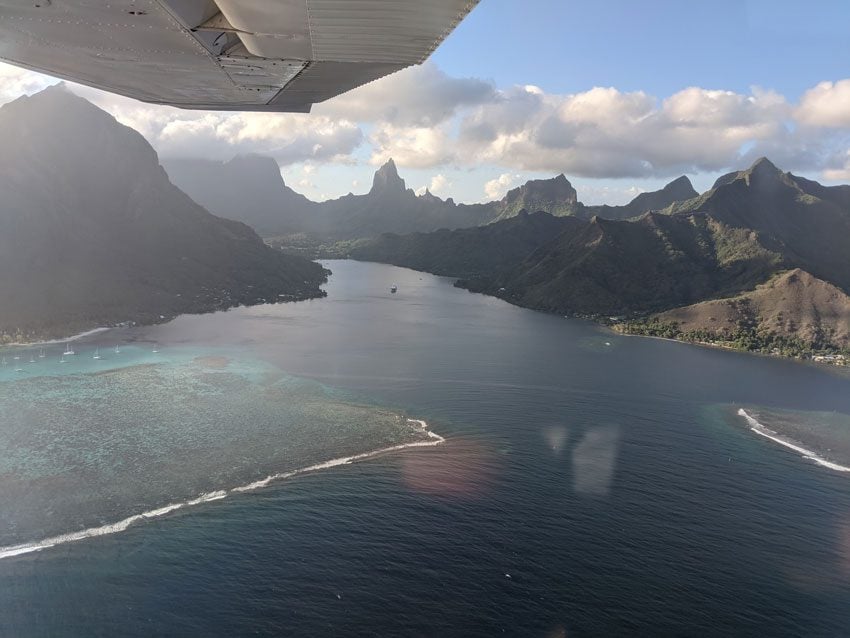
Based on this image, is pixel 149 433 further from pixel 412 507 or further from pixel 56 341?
pixel 56 341

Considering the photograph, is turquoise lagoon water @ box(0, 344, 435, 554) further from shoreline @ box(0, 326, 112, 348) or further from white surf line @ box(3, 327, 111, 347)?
white surf line @ box(3, 327, 111, 347)

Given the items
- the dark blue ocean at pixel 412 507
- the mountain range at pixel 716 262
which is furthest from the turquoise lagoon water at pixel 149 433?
the mountain range at pixel 716 262

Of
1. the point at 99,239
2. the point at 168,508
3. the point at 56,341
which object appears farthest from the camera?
the point at 99,239

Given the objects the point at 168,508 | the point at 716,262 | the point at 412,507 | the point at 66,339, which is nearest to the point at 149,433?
the point at 168,508

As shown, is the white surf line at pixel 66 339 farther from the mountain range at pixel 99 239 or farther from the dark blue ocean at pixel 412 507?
the dark blue ocean at pixel 412 507

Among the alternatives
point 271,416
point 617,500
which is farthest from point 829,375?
point 271,416

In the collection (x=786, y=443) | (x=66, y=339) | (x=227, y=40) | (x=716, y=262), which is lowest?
(x=66, y=339)
